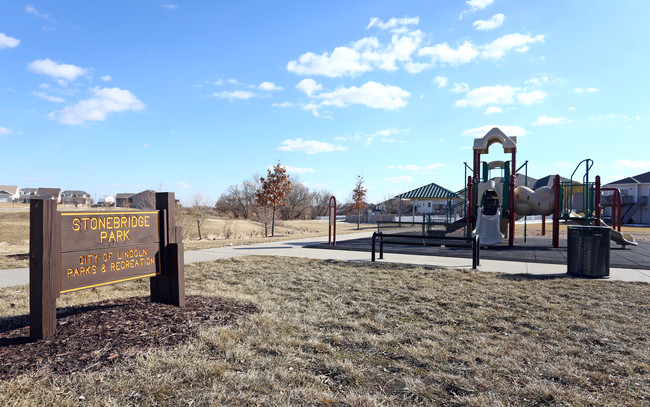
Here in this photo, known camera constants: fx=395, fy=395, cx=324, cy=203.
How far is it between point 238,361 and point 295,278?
4227 millimetres

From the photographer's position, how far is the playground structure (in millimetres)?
14758

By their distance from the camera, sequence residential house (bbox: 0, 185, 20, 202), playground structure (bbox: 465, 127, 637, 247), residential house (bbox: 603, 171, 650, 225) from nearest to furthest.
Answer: playground structure (bbox: 465, 127, 637, 247) → residential house (bbox: 603, 171, 650, 225) → residential house (bbox: 0, 185, 20, 202)

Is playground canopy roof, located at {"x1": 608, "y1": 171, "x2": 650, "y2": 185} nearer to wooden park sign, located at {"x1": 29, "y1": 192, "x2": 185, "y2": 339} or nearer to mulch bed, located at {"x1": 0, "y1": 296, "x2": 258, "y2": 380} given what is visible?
mulch bed, located at {"x1": 0, "y1": 296, "x2": 258, "y2": 380}

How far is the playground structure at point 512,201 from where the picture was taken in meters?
14.8

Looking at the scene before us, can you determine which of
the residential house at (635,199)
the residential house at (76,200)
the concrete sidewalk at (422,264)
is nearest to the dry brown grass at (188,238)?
the concrete sidewalk at (422,264)

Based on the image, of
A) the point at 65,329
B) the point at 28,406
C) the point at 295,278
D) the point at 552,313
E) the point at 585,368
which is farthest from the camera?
the point at 295,278

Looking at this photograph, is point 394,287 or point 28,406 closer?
point 28,406

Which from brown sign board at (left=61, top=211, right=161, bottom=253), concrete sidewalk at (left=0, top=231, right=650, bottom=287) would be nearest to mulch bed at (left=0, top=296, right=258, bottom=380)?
brown sign board at (left=61, top=211, right=161, bottom=253)

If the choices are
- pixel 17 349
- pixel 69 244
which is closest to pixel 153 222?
pixel 69 244

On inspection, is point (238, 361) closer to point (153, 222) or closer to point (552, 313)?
point (153, 222)

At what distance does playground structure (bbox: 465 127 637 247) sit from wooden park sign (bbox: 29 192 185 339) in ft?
39.1

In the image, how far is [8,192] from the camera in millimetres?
94938

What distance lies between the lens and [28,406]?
262 cm

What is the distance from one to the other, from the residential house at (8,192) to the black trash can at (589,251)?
369ft
